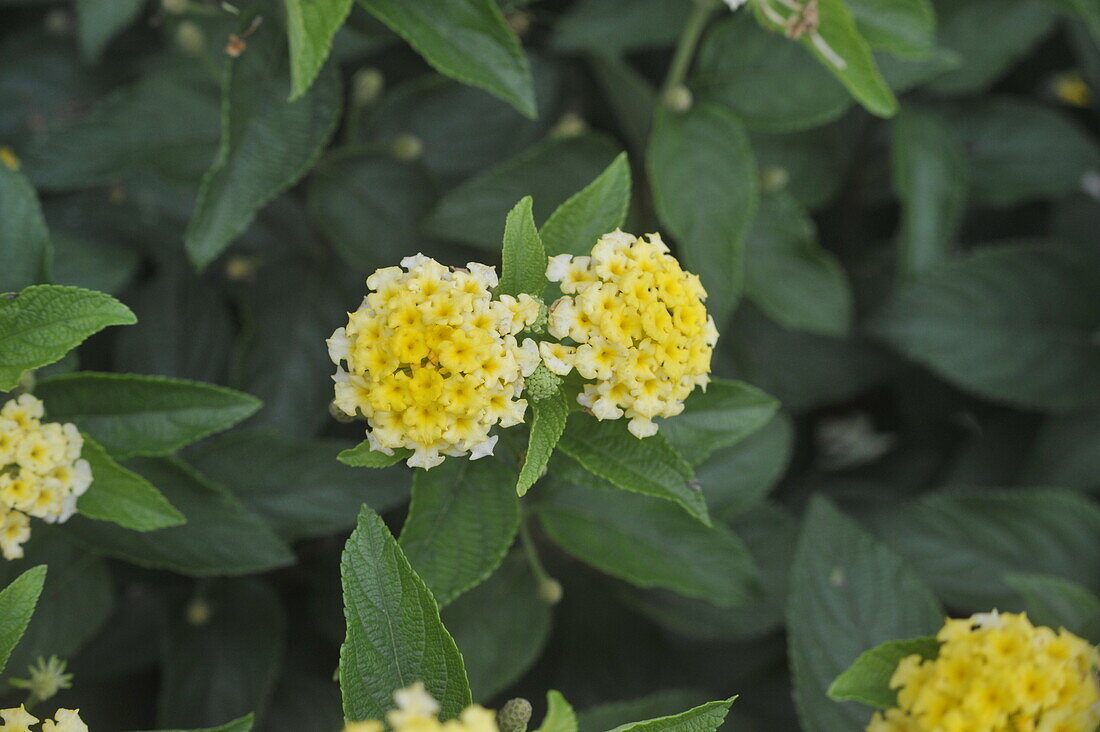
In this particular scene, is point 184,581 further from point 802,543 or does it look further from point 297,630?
point 802,543

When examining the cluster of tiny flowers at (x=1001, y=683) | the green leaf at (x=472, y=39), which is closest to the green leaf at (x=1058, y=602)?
the cluster of tiny flowers at (x=1001, y=683)

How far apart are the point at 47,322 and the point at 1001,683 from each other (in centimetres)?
75

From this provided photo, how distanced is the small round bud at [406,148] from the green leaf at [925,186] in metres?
0.63

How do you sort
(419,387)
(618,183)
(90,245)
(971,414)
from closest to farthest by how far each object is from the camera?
1. (419,387)
2. (618,183)
3. (90,245)
4. (971,414)

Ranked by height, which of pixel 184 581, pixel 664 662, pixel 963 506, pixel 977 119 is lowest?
pixel 664 662

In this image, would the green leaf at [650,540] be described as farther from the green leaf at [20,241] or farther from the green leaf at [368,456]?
the green leaf at [20,241]

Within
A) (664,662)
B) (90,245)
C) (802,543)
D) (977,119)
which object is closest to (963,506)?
(802,543)

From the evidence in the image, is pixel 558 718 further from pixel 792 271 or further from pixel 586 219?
pixel 792 271

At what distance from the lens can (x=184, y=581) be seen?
48.3 inches

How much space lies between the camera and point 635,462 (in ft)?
2.59

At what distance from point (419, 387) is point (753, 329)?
82 cm

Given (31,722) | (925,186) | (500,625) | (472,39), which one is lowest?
(500,625)

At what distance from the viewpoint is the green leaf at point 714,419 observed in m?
0.89

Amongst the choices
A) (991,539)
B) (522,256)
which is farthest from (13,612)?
(991,539)
